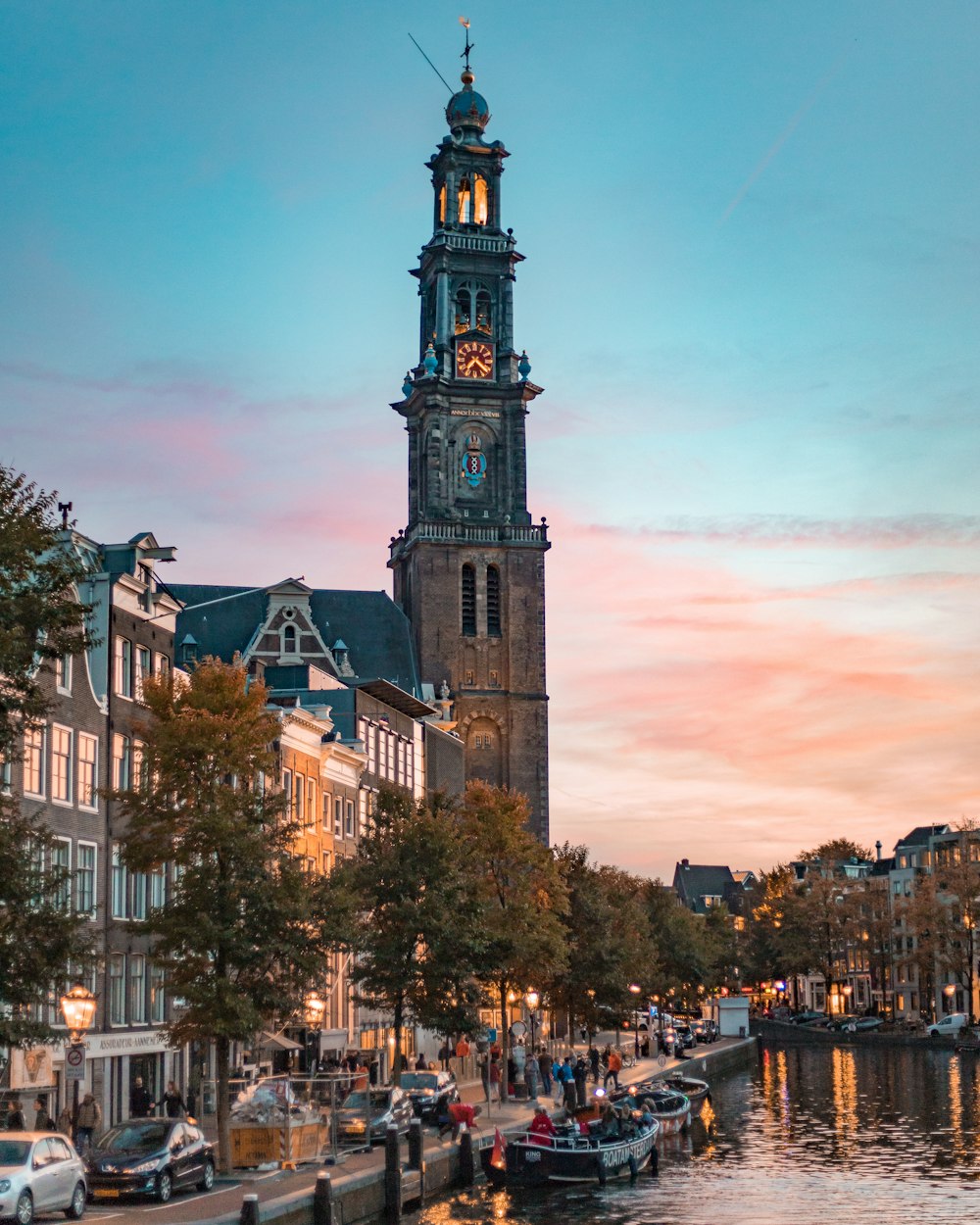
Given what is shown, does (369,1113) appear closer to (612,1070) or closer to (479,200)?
(612,1070)

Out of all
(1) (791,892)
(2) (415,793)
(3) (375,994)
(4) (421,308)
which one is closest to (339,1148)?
(3) (375,994)

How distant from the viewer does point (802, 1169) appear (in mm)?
57250

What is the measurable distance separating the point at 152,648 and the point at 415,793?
41882mm

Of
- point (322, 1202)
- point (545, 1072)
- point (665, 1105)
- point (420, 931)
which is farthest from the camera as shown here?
point (545, 1072)

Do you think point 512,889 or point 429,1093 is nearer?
point 429,1093

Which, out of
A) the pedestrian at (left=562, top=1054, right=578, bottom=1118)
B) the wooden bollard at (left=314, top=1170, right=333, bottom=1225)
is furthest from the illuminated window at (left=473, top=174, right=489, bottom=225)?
the wooden bollard at (left=314, top=1170, right=333, bottom=1225)

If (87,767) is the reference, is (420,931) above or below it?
below

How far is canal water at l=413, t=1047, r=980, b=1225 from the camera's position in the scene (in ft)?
Answer: 152

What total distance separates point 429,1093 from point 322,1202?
73.5 feet

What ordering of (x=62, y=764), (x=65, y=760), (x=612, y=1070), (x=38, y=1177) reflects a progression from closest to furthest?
(x=38, y=1177)
(x=62, y=764)
(x=65, y=760)
(x=612, y=1070)

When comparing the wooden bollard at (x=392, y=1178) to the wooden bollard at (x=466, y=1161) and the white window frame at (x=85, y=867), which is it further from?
the white window frame at (x=85, y=867)

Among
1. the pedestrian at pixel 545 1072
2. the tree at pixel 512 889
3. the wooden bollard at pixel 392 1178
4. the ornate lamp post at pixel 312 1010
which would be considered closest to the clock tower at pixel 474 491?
the tree at pixel 512 889

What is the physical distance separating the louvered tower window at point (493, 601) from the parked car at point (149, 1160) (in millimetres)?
97446

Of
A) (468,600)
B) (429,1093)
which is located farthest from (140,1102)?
(468,600)
